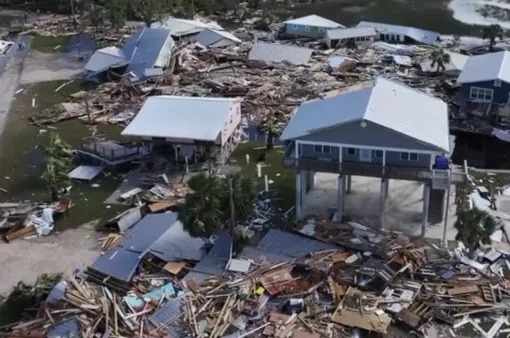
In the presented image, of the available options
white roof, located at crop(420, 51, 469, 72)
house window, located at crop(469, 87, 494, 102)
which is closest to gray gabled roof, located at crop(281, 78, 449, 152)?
house window, located at crop(469, 87, 494, 102)

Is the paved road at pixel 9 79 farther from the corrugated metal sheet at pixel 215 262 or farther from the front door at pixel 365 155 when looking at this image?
the front door at pixel 365 155

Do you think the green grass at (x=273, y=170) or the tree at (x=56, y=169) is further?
the green grass at (x=273, y=170)

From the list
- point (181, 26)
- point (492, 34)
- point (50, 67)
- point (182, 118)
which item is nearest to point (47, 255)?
point (182, 118)

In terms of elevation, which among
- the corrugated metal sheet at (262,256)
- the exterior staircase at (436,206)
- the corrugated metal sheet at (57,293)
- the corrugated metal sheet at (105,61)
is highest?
the corrugated metal sheet at (105,61)

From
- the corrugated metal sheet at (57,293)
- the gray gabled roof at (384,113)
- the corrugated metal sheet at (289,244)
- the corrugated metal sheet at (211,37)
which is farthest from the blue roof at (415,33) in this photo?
the corrugated metal sheet at (57,293)

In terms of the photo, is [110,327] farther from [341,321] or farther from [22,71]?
[22,71]

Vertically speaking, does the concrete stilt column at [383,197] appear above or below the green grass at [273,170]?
above

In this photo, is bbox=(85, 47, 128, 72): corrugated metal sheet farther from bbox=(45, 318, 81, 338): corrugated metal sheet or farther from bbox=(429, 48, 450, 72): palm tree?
bbox=(45, 318, 81, 338): corrugated metal sheet
